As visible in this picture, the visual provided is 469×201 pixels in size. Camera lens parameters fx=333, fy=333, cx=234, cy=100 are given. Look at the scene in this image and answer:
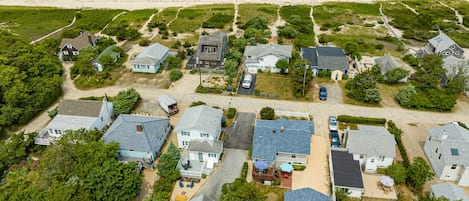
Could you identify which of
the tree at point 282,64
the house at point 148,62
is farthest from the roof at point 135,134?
the tree at point 282,64

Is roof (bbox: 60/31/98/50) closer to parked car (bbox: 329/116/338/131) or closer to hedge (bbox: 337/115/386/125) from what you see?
parked car (bbox: 329/116/338/131)

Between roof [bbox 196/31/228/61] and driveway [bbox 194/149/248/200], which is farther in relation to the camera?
roof [bbox 196/31/228/61]

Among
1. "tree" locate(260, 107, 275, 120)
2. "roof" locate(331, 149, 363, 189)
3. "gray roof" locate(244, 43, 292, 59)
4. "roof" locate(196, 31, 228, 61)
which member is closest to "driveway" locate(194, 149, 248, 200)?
"tree" locate(260, 107, 275, 120)

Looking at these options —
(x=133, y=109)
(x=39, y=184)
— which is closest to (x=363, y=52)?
(x=133, y=109)

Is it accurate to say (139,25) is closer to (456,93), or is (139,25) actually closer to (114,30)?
(114,30)

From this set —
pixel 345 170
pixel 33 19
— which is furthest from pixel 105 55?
pixel 33 19

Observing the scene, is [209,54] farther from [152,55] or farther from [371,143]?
[371,143]

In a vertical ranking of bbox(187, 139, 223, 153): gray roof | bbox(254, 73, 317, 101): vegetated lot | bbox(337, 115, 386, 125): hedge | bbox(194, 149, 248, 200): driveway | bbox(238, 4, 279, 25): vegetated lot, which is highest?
bbox(238, 4, 279, 25): vegetated lot
